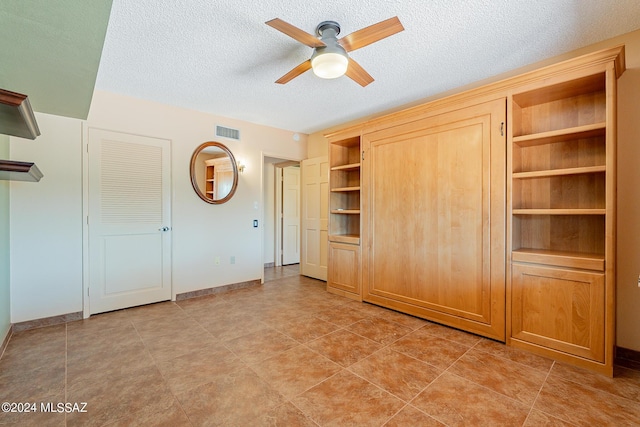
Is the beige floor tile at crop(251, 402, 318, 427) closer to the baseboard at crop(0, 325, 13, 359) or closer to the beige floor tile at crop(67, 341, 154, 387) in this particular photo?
the beige floor tile at crop(67, 341, 154, 387)

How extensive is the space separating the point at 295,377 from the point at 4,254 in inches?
114

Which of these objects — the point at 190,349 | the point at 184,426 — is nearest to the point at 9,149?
the point at 190,349

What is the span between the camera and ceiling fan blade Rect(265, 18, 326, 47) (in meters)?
1.77

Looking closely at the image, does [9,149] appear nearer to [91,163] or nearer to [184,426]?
[91,163]

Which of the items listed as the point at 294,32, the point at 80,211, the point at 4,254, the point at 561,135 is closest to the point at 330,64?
the point at 294,32

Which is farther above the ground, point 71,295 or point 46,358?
point 71,295

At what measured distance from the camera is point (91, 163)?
3234mm

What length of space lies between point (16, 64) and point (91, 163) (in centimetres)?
143

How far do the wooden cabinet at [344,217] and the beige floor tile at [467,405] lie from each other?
190 centimetres

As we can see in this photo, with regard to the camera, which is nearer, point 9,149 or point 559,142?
point 559,142

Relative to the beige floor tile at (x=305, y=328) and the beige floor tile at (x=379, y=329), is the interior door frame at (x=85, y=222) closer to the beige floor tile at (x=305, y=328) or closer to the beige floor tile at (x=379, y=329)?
the beige floor tile at (x=305, y=328)

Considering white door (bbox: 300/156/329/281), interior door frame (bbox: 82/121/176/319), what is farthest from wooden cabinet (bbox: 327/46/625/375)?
interior door frame (bbox: 82/121/176/319)

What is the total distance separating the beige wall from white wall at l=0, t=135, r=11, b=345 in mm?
5138

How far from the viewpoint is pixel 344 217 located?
4367mm
